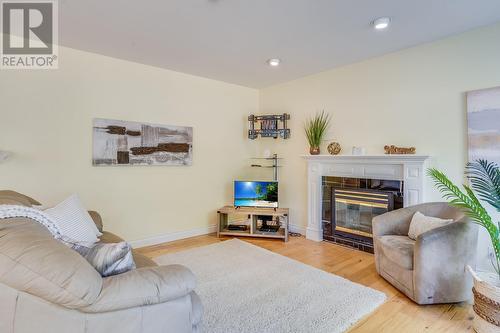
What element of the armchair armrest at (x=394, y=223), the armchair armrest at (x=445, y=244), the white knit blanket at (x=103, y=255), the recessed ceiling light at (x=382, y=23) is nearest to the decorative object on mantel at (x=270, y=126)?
the recessed ceiling light at (x=382, y=23)

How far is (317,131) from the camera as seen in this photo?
4203 millimetres

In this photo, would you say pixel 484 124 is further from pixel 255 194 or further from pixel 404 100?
pixel 255 194

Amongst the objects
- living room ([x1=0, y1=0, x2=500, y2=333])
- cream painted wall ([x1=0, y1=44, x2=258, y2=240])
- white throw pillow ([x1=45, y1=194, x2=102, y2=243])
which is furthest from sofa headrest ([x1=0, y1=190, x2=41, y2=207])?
cream painted wall ([x1=0, y1=44, x2=258, y2=240])

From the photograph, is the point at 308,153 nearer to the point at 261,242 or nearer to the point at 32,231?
the point at 261,242

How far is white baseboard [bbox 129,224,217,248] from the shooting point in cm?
384

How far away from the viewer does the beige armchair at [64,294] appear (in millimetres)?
1058

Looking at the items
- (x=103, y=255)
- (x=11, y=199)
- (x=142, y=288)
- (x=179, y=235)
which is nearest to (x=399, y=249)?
(x=142, y=288)

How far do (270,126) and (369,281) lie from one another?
9.91 ft

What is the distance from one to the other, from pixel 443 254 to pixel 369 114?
2.11m

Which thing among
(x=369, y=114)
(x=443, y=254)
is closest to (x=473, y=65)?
(x=369, y=114)

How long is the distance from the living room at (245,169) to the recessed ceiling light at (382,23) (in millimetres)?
28

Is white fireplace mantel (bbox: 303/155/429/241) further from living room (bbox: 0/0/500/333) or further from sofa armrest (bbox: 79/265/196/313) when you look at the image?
sofa armrest (bbox: 79/265/196/313)

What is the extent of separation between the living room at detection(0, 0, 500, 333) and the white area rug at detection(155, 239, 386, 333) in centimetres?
2

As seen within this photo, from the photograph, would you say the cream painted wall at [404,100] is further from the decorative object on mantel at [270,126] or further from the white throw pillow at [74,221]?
the white throw pillow at [74,221]
